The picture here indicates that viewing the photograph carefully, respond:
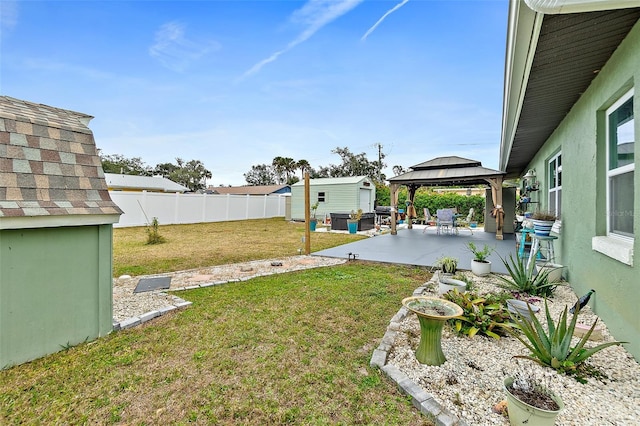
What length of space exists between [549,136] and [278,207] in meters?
17.6

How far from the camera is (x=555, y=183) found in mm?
5504

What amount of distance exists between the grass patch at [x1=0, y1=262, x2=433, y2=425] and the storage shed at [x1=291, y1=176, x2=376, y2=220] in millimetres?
13162

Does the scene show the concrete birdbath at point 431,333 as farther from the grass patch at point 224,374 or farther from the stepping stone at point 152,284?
the stepping stone at point 152,284

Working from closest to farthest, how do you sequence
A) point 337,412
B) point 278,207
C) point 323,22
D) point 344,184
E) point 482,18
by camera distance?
point 337,412
point 482,18
point 323,22
point 344,184
point 278,207

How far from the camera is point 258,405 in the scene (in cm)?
181

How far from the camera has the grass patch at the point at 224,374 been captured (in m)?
1.72

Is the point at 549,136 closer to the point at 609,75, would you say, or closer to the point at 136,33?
the point at 609,75

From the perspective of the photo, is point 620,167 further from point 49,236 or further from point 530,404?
point 49,236

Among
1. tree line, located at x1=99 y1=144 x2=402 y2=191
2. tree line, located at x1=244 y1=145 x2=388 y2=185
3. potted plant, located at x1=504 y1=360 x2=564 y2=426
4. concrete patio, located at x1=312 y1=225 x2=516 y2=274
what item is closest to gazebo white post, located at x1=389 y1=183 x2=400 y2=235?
concrete patio, located at x1=312 y1=225 x2=516 y2=274

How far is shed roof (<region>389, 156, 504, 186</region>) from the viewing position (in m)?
9.30

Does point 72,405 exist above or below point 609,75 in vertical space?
below

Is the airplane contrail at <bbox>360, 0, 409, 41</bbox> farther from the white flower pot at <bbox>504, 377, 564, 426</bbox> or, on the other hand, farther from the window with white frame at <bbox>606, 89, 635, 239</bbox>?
the white flower pot at <bbox>504, 377, 564, 426</bbox>

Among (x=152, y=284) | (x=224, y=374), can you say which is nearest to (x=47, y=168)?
(x=224, y=374)

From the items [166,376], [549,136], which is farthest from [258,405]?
[549,136]
